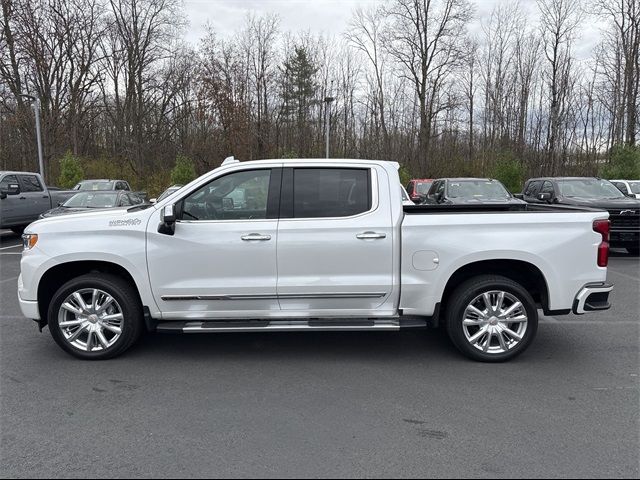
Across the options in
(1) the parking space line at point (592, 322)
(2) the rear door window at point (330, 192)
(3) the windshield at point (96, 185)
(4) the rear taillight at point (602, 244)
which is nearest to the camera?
(4) the rear taillight at point (602, 244)

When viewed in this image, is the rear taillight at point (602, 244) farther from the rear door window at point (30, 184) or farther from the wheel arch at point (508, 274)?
the rear door window at point (30, 184)

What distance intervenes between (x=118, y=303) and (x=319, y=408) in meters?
2.27

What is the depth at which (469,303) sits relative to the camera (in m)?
4.62

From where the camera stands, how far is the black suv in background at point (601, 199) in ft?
36.2

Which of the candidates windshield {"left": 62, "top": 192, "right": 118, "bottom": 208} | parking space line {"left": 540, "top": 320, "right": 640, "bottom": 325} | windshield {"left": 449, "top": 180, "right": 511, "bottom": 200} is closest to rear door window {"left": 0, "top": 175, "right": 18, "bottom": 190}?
windshield {"left": 62, "top": 192, "right": 118, "bottom": 208}

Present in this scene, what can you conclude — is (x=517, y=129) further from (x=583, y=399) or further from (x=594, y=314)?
(x=583, y=399)

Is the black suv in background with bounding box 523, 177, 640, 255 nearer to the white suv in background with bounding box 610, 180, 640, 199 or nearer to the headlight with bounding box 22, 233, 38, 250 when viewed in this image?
the white suv in background with bounding box 610, 180, 640, 199

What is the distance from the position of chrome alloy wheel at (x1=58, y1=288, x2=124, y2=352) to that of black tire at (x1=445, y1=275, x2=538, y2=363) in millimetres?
3234

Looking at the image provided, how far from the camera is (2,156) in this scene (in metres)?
36.8

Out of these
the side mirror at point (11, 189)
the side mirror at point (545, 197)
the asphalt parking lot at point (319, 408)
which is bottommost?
the asphalt parking lot at point (319, 408)

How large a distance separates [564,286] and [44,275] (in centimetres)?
505

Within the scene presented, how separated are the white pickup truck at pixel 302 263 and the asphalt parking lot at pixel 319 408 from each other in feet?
1.35

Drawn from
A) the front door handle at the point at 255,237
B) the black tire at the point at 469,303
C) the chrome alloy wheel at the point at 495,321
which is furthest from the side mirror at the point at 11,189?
the chrome alloy wheel at the point at 495,321

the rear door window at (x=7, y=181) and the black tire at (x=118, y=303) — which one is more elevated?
the rear door window at (x=7, y=181)
